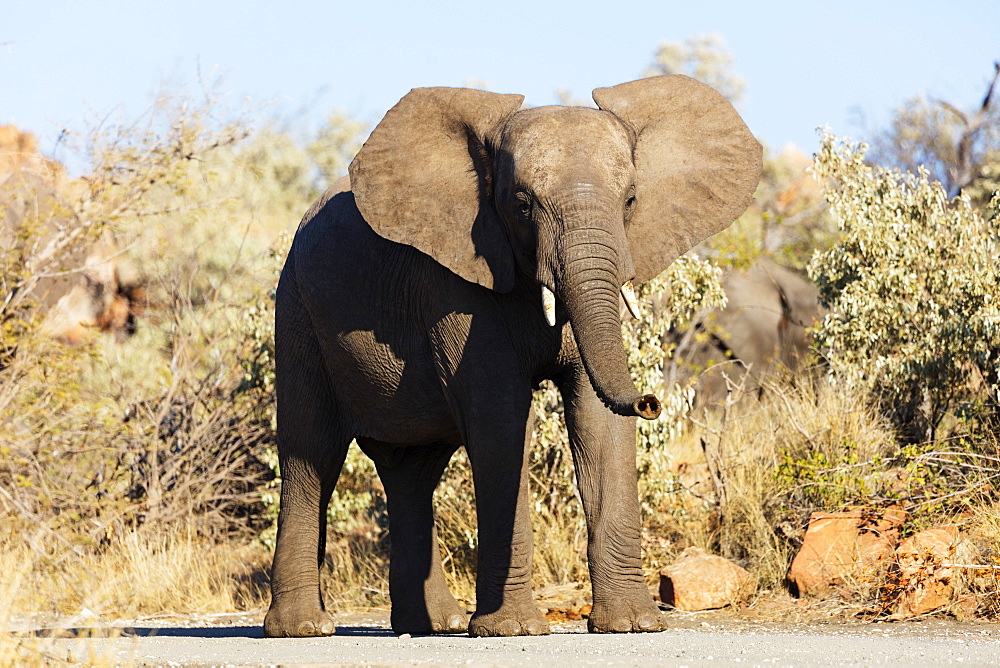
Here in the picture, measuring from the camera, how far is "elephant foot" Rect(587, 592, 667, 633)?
6.86m

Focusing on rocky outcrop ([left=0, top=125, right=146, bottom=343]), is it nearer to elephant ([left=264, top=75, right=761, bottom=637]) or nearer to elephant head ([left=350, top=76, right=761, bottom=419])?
elephant ([left=264, top=75, right=761, bottom=637])

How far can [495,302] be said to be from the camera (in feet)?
23.9

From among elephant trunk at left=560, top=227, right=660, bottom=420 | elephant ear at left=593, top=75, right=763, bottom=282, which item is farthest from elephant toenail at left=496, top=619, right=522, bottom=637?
elephant ear at left=593, top=75, right=763, bottom=282

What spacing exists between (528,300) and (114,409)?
7021mm

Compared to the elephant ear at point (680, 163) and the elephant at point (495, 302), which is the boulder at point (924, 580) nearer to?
the elephant at point (495, 302)

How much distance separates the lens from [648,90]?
7574 millimetres

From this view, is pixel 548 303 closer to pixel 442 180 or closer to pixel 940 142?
pixel 442 180

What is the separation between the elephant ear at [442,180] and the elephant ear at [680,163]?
661 millimetres

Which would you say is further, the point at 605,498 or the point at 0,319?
the point at 0,319

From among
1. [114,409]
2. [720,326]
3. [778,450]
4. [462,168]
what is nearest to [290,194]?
[720,326]

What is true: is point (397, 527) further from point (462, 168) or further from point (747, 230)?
point (747, 230)

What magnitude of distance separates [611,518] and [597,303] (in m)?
1.19

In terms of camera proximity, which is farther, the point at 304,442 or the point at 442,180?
the point at 304,442

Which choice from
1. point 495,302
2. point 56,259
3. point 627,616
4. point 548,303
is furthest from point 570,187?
point 56,259
